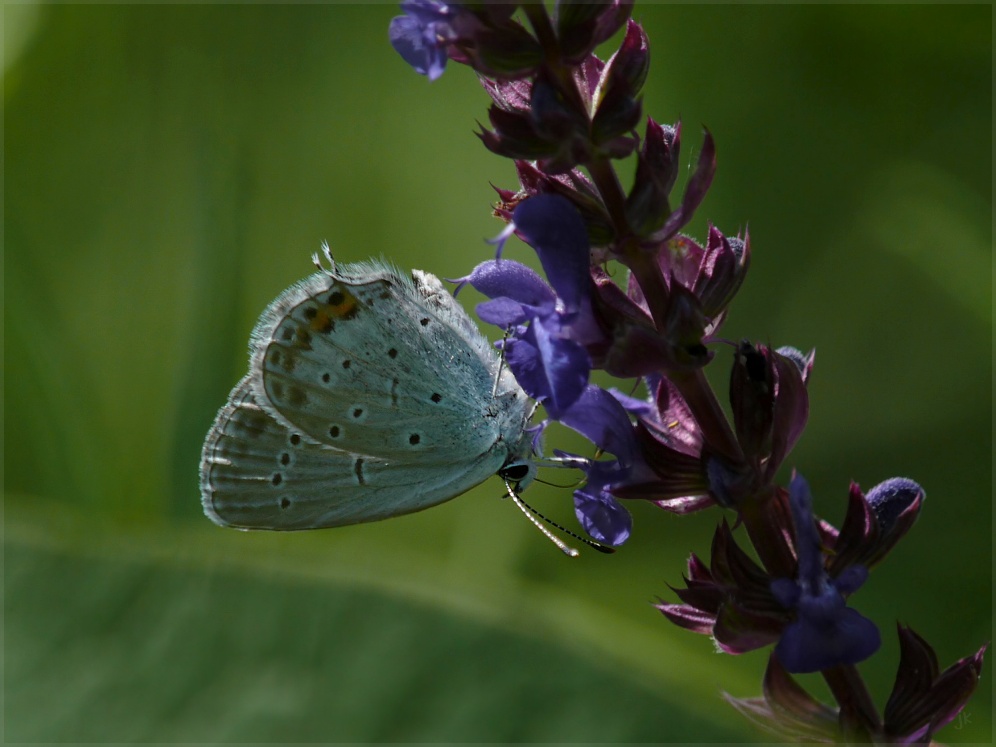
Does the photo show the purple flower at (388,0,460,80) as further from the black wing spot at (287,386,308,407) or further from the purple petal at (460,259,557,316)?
the black wing spot at (287,386,308,407)

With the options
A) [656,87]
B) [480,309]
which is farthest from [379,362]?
[656,87]

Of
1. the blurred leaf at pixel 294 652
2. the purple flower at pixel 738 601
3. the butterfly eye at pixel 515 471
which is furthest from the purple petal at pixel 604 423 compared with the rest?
the blurred leaf at pixel 294 652

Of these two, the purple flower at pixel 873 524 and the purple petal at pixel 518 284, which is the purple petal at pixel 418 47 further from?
the purple flower at pixel 873 524

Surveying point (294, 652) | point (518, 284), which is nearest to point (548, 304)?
point (518, 284)

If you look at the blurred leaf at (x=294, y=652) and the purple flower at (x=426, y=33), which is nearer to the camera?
the purple flower at (x=426, y=33)

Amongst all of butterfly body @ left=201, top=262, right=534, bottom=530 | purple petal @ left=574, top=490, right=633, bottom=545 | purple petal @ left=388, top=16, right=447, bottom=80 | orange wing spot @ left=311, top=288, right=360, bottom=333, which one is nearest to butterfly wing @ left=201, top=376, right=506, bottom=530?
butterfly body @ left=201, top=262, right=534, bottom=530

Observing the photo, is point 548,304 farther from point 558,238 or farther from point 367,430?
point 367,430
